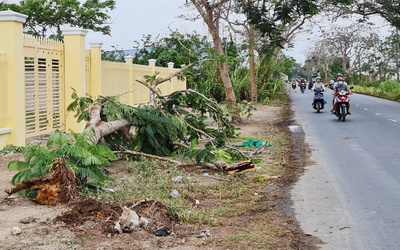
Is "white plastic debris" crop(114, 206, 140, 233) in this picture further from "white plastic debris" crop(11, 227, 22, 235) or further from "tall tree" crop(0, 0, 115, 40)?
"tall tree" crop(0, 0, 115, 40)

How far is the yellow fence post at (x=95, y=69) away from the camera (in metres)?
16.6

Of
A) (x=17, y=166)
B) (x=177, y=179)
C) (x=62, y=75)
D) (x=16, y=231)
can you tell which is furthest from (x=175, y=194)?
(x=62, y=75)

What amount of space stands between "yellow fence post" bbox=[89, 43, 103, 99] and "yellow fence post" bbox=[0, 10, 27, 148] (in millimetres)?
4892

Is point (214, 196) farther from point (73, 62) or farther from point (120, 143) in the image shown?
point (73, 62)

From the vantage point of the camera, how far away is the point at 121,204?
6.64m

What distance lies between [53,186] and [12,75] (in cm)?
524

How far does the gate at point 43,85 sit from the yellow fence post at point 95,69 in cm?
189

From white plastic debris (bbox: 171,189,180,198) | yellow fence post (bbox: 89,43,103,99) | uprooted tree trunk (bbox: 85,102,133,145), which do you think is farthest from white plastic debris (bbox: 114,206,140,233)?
yellow fence post (bbox: 89,43,103,99)

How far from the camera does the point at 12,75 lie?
37.8 feet

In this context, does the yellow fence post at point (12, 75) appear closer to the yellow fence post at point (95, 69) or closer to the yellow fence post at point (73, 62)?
the yellow fence post at point (73, 62)

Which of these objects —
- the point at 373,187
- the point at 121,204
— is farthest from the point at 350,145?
the point at 121,204

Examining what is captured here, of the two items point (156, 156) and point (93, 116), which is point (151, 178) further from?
point (93, 116)

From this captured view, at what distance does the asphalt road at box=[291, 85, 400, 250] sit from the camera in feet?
20.3

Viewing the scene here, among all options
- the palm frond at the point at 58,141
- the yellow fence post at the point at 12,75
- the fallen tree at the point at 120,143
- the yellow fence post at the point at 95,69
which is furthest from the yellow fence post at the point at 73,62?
the palm frond at the point at 58,141
